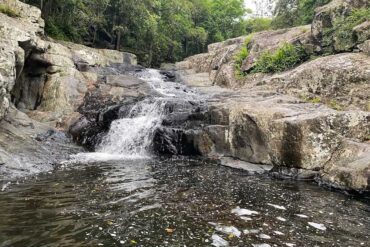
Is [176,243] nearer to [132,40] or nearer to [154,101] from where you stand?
[154,101]

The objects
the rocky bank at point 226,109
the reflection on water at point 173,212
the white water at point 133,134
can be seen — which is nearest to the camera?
the reflection on water at point 173,212

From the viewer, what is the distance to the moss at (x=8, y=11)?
662 inches

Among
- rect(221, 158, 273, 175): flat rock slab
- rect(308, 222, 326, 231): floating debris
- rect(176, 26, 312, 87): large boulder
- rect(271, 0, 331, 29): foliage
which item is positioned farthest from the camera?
rect(271, 0, 331, 29): foliage

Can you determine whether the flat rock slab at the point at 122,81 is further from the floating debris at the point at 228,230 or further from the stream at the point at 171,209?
the floating debris at the point at 228,230

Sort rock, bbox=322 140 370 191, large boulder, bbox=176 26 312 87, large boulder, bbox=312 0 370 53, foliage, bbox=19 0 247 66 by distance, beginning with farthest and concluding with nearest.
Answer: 1. foliage, bbox=19 0 247 66
2. large boulder, bbox=176 26 312 87
3. large boulder, bbox=312 0 370 53
4. rock, bbox=322 140 370 191

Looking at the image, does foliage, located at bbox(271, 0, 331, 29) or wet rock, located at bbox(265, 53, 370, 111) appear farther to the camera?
foliage, located at bbox(271, 0, 331, 29)

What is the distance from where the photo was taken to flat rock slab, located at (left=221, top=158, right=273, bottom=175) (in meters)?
12.5

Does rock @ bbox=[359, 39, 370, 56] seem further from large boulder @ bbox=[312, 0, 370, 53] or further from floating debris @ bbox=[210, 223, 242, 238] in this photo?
floating debris @ bbox=[210, 223, 242, 238]

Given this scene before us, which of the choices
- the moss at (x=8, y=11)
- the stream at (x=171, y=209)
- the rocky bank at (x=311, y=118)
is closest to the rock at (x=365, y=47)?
the rocky bank at (x=311, y=118)

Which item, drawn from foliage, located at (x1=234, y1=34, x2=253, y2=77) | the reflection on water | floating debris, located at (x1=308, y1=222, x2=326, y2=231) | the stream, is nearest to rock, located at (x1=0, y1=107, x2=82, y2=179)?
the stream

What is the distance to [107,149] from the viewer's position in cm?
1584

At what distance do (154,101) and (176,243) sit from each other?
1265 cm

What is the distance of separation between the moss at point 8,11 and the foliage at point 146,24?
6037 millimetres

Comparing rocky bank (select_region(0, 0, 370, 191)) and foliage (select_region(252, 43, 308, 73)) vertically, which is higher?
foliage (select_region(252, 43, 308, 73))
